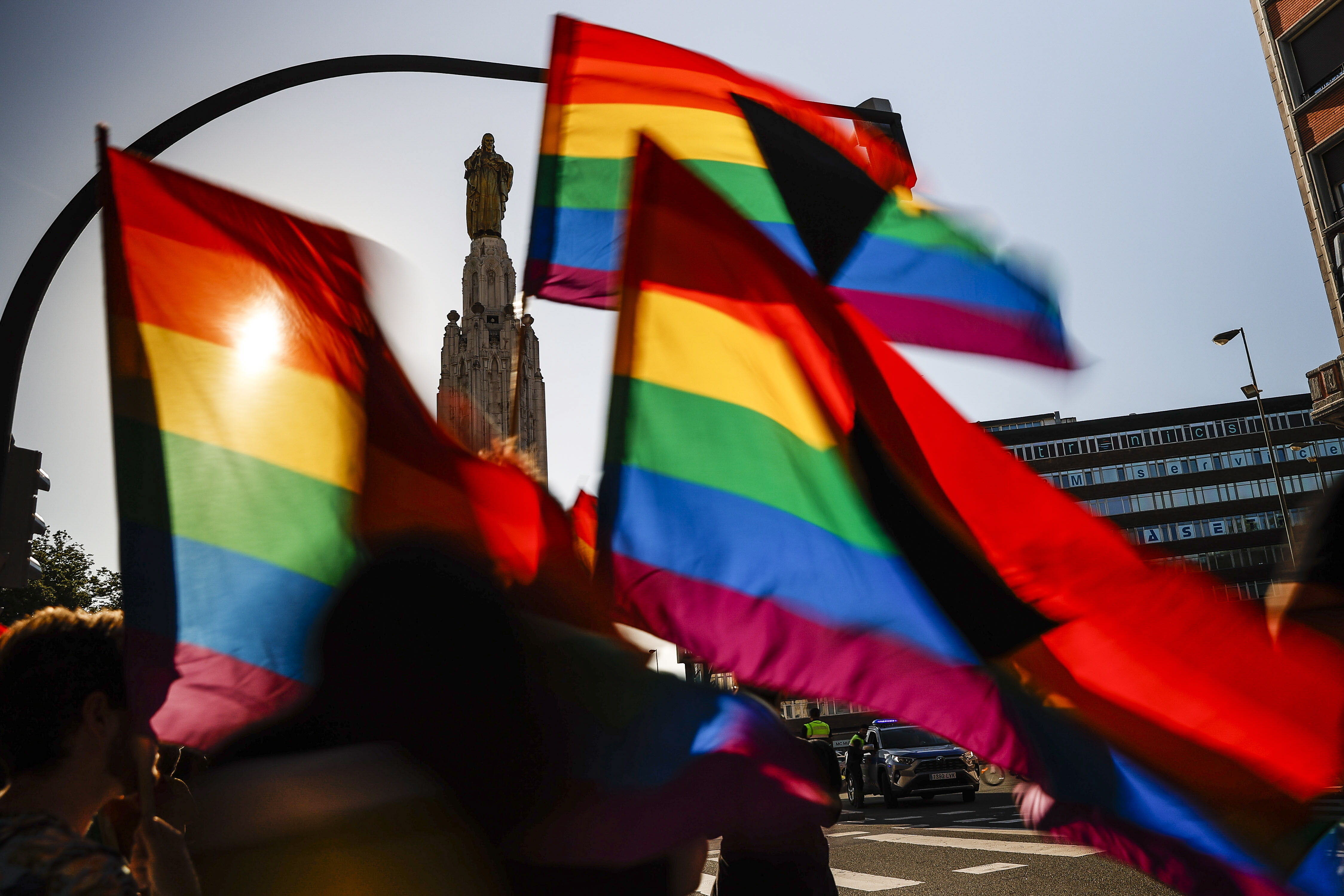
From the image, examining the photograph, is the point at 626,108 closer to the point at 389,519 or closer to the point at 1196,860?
the point at 389,519

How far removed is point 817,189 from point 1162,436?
285 feet

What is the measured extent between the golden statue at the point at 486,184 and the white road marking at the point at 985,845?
22028mm

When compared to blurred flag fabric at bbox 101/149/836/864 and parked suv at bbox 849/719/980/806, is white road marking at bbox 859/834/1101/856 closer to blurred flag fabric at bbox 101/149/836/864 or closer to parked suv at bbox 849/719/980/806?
parked suv at bbox 849/719/980/806


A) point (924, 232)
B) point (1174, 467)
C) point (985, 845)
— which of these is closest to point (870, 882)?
point (985, 845)

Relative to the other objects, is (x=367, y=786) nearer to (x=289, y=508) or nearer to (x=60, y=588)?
(x=289, y=508)

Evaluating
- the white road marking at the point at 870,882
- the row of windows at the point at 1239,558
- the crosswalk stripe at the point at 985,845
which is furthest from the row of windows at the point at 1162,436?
the white road marking at the point at 870,882

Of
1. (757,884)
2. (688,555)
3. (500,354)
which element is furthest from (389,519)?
(500,354)

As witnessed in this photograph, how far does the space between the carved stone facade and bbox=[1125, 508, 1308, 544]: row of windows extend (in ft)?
198

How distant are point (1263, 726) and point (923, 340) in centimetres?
197

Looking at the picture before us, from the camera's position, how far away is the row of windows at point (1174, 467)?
8006cm

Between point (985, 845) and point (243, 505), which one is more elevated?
point (243, 505)

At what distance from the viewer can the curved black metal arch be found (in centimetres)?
456

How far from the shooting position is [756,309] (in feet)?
9.01

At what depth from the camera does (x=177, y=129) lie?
5012 mm
